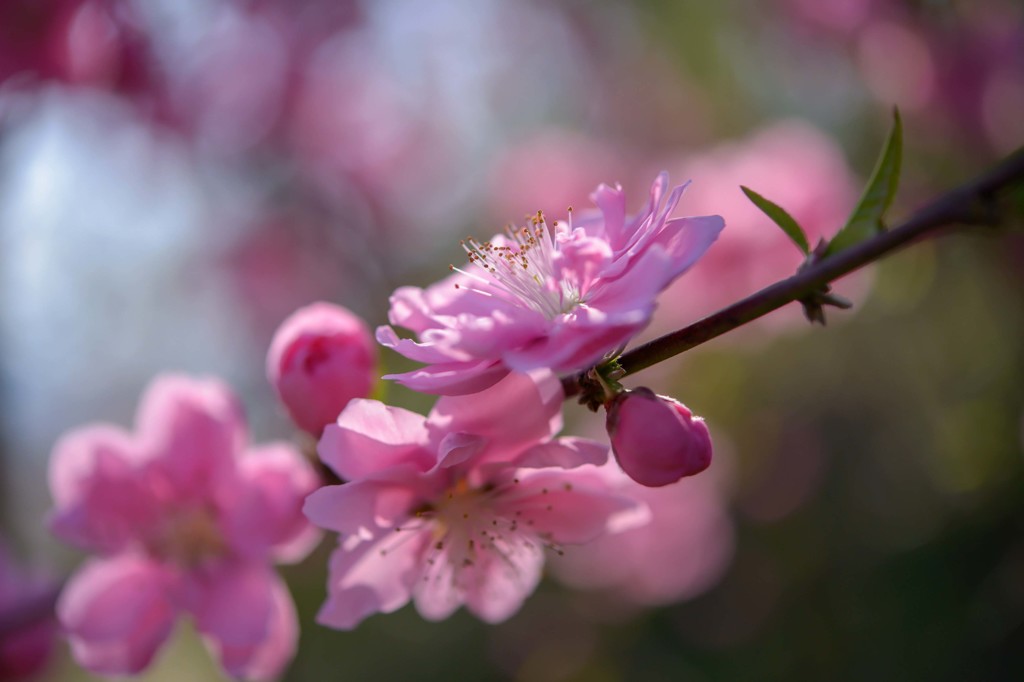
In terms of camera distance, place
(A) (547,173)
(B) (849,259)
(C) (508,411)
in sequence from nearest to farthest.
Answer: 1. (B) (849,259)
2. (C) (508,411)
3. (A) (547,173)

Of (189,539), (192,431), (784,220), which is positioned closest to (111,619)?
(189,539)

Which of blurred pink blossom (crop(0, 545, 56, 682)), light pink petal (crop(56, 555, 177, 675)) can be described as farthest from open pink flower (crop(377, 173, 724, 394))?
blurred pink blossom (crop(0, 545, 56, 682))

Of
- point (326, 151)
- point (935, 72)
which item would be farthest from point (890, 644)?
point (326, 151)

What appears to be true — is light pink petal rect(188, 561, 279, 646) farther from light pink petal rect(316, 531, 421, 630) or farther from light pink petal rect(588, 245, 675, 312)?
light pink petal rect(588, 245, 675, 312)

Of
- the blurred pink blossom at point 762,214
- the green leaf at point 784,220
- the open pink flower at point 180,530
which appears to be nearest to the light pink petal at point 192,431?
the open pink flower at point 180,530

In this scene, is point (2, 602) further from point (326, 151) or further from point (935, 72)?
point (935, 72)

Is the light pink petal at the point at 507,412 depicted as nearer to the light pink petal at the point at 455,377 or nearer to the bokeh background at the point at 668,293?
the light pink petal at the point at 455,377

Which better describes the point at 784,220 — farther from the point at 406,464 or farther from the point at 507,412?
the point at 406,464
